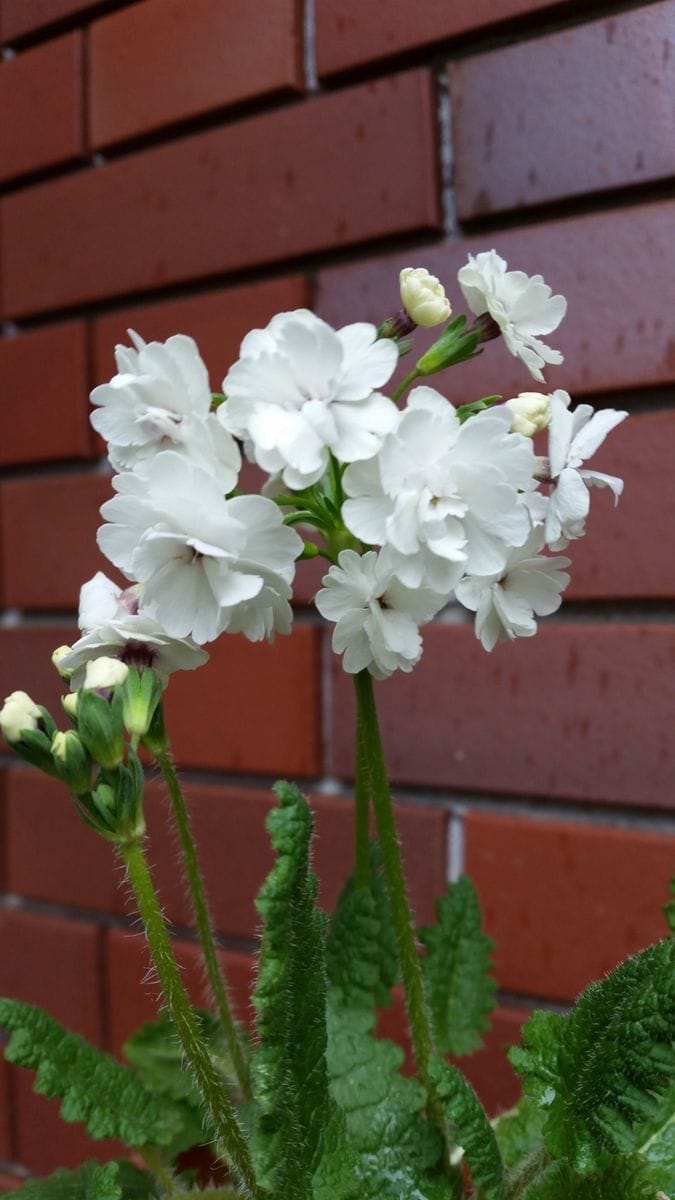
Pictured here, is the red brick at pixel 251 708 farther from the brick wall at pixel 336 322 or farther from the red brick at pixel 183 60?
the red brick at pixel 183 60

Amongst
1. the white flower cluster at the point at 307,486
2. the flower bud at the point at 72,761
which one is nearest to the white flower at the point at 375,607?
the white flower cluster at the point at 307,486

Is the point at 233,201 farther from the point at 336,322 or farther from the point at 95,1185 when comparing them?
the point at 95,1185

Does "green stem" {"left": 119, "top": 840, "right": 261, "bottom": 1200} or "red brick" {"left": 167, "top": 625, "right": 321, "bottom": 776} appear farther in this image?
"red brick" {"left": 167, "top": 625, "right": 321, "bottom": 776}

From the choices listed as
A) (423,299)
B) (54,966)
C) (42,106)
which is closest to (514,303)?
(423,299)

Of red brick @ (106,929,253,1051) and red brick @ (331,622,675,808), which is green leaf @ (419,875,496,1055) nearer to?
red brick @ (331,622,675,808)

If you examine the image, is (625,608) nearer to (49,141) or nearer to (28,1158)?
(49,141)

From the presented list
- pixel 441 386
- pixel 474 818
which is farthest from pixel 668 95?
pixel 474 818

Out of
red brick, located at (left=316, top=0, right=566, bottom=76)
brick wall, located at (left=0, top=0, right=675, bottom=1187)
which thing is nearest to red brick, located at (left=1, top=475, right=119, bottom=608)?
brick wall, located at (left=0, top=0, right=675, bottom=1187)
